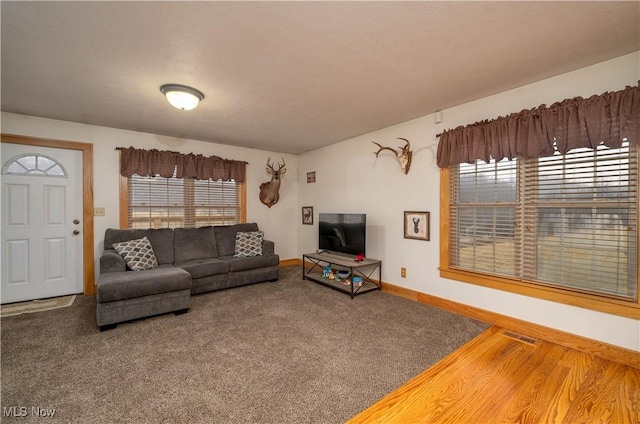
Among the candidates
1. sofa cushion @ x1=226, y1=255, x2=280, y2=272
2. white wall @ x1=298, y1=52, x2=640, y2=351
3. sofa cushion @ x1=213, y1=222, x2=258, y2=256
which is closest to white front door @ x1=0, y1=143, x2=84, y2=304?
sofa cushion @ x1=213, y1=222, x2=258, y2=256

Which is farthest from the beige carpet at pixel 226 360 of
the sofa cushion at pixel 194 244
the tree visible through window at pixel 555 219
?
the sofa cushion at pixel 194 244

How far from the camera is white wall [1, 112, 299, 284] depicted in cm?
362

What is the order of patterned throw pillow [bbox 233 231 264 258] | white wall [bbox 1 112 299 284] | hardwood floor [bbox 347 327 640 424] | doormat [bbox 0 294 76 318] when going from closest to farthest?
hardwood floor [bbox 347 327 640 424] < doormat [bbox 0 294 76 318] < white wall [bbox 1 112 299 284] < patterned throw pillow [bbox 233 231 264 258]

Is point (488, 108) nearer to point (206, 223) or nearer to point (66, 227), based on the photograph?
point (206, 223)

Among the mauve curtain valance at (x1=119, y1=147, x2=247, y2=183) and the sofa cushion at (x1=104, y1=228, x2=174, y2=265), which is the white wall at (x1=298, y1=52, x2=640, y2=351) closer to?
the mauve curtain valance at (x1=119, y1=147, x2=247, y2=183)

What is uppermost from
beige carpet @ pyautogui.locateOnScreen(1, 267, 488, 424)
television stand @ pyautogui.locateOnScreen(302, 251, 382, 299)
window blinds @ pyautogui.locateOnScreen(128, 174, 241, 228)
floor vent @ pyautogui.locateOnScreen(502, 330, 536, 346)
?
window blinds @ pyautogui.locateOnScreen(128, 174, 241, 228)

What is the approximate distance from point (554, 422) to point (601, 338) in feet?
3.84

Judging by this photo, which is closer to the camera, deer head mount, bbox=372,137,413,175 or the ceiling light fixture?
the ceiling light fixture

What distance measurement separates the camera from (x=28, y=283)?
3.51 m

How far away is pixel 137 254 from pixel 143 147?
1754 millimetres

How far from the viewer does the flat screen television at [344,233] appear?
3.98 m

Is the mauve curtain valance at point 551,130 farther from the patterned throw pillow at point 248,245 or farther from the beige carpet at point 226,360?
the patterned throw pillow at point 248,245

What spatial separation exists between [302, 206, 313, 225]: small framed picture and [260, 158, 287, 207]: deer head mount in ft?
1.97

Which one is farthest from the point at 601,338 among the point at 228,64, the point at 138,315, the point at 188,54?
the point at 138,315
